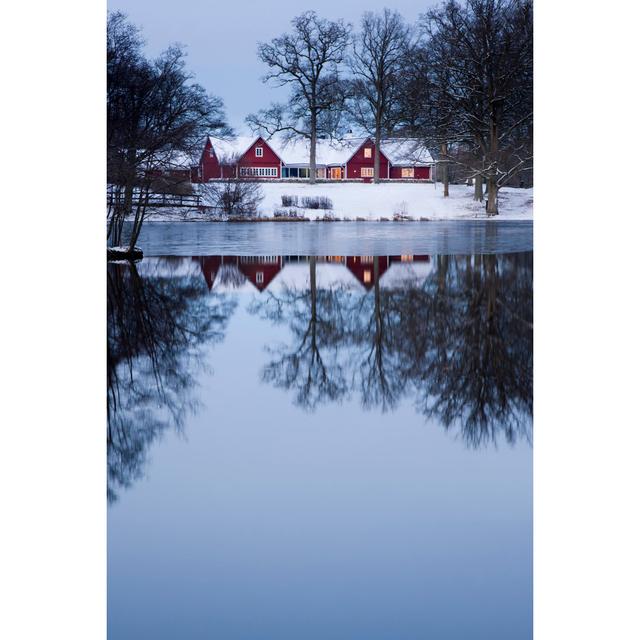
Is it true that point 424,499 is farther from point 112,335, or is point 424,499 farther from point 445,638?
point 112,335

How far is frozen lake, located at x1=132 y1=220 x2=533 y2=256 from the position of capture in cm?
1944

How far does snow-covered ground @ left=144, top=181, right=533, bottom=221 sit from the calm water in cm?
2255

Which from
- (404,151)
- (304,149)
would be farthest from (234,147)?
(404,151)

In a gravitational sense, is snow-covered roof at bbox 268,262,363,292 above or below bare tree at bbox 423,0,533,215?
below

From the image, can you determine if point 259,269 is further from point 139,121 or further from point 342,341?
point 342,341

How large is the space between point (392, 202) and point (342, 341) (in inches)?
1069

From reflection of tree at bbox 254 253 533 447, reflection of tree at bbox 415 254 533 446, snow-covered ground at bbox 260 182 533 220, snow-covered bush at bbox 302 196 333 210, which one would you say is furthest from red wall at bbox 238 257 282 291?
snow-covered bush at bbox 302 196 333 210

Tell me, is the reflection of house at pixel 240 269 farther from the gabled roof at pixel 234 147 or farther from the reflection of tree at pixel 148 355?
the gabled roof at pixel 234 147

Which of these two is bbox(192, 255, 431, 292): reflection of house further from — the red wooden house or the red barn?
the red barn

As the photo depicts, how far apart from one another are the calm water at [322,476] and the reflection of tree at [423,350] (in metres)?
0.03

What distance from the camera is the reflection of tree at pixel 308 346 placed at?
23.6 ft

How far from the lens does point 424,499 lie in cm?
497
